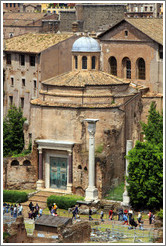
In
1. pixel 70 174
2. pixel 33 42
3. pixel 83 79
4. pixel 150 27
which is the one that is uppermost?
pixel 150 27

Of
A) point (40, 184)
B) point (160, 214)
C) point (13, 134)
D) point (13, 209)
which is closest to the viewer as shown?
point (160, 214)

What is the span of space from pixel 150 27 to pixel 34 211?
21.1 meters

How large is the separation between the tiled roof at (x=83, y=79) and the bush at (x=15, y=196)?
8.73m

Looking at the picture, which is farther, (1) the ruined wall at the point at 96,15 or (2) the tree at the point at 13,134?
(1) the ruined wall at the point at 96,15

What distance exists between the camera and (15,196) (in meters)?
59.3

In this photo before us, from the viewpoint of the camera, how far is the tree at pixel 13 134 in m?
68.8

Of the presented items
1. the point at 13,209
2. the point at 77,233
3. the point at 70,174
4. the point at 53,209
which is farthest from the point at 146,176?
the point at 13,209

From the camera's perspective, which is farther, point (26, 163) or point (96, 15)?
point (96, 15)

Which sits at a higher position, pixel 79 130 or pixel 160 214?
pixel 79 130

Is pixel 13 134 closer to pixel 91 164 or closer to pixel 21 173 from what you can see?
pixel 21 173

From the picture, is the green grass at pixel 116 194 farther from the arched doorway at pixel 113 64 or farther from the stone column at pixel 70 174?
the arched doorway at pixel 113 64

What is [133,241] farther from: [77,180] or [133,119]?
[133,119]

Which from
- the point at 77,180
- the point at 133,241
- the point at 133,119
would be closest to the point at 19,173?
the point at 77,180

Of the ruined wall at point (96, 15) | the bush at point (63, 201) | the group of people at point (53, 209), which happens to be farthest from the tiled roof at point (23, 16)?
the group of people at point (53, 209)
